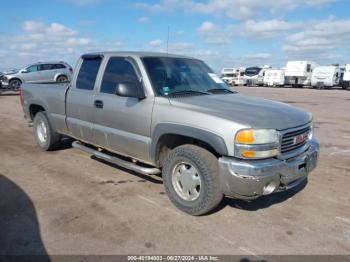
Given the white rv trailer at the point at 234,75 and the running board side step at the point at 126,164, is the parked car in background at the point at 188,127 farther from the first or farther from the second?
the white rv trailer at the point at 234,75

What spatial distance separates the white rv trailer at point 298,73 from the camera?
39.8 meters

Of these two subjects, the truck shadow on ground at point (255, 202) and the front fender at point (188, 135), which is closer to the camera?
the front fender at point (188, 135)

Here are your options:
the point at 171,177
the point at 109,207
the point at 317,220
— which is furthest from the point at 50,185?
the point at 317,220

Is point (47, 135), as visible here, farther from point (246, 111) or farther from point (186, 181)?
point (246, 111)

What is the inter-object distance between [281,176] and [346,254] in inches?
37.3

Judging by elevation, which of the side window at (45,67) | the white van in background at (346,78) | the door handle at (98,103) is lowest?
the white van in background at (346,78)

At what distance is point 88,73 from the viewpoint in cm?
555

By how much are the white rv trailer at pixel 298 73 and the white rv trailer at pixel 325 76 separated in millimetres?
1383

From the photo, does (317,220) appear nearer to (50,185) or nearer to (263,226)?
(263,226)

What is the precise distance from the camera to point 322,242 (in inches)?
139

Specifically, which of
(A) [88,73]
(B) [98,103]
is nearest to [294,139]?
(B) [98,103]

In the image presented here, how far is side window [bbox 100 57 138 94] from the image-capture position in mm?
4783

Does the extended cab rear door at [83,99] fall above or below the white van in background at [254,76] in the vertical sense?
above

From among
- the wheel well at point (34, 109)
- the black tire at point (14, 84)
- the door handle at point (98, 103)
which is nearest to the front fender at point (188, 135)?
the door handle at point (98, 103)
